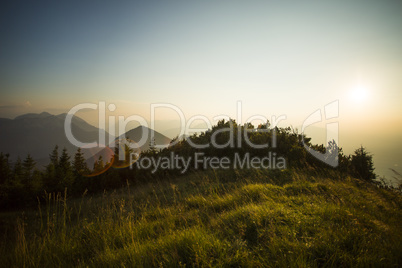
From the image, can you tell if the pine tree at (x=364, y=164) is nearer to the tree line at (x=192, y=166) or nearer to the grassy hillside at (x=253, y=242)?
the tree line at (x=192, y=166)

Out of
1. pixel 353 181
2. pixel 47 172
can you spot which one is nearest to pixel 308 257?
pixel 353 181

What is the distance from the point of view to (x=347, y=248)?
256 cm

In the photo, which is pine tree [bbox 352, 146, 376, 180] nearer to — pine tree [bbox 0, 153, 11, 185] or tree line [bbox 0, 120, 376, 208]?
tree line [bbox 0, 120, 376, 208]

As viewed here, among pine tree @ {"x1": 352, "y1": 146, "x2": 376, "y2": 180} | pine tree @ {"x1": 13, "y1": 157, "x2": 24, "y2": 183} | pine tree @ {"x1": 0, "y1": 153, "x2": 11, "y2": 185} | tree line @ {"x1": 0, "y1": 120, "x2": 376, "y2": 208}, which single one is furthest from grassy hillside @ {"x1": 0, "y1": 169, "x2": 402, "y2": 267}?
pine tree @ {"x1": 0, "y1": 153, "x2": 11, "y2": 185}

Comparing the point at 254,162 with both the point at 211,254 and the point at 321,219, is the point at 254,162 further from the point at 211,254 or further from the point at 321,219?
the point at 211,254

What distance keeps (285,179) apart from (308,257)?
17.6 feet

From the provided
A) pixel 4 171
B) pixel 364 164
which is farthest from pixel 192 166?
pixel 4 171

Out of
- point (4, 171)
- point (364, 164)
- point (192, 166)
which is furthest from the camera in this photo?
point (4, 171)

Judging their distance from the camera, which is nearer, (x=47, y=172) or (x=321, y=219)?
(x=321, y=219)

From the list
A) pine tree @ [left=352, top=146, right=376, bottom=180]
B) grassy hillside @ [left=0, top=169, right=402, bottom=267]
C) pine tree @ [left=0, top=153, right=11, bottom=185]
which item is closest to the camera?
grassy hillside @ [left=0, top=169, right=402, bottom=267]

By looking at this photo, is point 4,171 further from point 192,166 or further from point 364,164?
point 364,164

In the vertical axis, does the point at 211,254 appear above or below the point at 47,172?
above

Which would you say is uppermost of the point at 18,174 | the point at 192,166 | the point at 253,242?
the point at 253,242

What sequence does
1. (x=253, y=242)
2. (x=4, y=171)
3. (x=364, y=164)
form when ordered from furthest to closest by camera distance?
1. (x=4, y=171)
2. (x=364, y=164)
3. (x=253, y=242)
